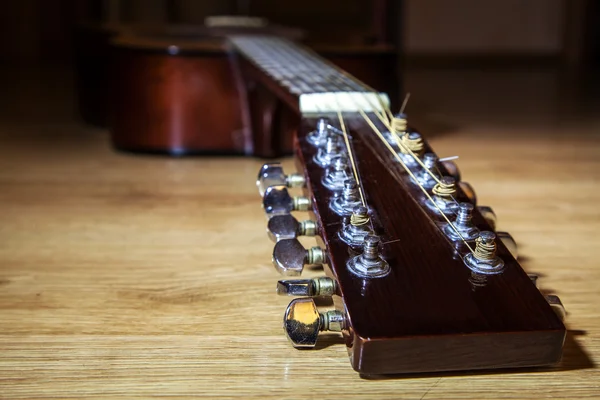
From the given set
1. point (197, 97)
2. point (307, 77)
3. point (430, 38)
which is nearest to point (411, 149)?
point (307, 77)

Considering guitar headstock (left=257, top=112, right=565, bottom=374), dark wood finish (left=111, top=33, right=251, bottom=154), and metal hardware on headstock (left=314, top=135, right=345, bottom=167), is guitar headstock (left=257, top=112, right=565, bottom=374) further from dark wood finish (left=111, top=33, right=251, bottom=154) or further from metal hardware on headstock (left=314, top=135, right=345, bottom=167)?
dark wood finish (left=111, top=33, right=251, bottom=154)

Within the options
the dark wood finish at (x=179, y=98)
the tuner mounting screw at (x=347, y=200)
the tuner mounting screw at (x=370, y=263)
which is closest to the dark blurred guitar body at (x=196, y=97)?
the dark wood finish at (x=179, y=98)

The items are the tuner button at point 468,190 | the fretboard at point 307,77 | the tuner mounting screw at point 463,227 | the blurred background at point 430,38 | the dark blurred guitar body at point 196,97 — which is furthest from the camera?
the blurred background at point 430,38

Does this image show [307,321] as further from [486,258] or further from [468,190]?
[468,190]

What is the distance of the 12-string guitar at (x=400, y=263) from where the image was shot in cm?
48

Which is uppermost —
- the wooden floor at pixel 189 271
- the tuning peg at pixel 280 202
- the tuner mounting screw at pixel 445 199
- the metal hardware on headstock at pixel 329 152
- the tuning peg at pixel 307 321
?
the metal hardware on headstock at pixel 329 152

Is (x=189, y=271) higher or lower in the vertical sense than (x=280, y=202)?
lower

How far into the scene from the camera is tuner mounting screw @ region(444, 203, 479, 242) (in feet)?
1.89

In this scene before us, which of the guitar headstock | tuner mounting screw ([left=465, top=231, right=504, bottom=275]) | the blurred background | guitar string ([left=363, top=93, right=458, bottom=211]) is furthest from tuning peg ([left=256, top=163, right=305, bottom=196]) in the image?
the blurred background

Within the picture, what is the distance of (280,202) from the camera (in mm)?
662

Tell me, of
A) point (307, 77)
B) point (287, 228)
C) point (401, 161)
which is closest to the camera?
point (287, 228)

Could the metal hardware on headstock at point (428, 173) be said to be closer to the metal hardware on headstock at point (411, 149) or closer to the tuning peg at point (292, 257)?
the metal hardware on headstock at point (411, 149)

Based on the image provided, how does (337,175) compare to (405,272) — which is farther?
(337,175)

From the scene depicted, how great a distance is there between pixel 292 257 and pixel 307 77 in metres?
0.53
